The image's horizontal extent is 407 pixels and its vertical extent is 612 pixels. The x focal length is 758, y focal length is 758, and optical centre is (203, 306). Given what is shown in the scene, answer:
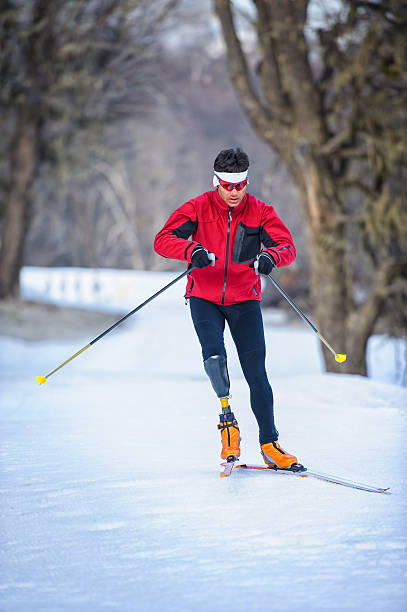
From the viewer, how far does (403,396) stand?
553 cm

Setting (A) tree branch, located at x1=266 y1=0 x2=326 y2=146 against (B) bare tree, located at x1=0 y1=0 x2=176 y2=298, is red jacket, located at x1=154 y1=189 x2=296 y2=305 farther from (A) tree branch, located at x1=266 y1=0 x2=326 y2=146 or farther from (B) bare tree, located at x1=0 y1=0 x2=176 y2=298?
(B) bare tree, located at x1=0 y1=0 x2=176 y2=298

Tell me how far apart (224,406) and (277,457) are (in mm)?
348

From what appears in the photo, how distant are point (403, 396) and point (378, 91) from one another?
12.6 feet

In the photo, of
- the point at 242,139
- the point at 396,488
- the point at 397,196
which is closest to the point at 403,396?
the point at 396,488

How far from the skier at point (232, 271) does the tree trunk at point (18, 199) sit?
1233cm

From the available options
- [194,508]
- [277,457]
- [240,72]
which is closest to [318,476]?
[277,457]

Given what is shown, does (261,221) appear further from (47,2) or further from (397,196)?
(47,2)

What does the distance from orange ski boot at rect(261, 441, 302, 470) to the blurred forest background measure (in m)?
4.70

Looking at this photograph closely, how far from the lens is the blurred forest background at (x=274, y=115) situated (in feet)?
26.1

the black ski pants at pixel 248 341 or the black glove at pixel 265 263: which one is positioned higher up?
the black glove at pixel 265 263

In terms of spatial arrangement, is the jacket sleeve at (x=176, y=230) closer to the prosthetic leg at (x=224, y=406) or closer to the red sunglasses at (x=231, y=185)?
the red sunglasses at (x=231, y=185)

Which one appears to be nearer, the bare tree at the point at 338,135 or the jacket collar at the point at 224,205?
the jacket collar at the point at 224,205

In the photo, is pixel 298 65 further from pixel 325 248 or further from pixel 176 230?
pixel 176 230

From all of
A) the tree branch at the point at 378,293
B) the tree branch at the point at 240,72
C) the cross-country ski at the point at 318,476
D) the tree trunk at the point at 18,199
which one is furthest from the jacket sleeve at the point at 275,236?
the tree trunk at the point at 18,199
